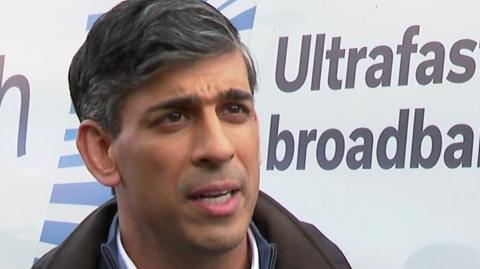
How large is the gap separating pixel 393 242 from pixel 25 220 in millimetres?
976

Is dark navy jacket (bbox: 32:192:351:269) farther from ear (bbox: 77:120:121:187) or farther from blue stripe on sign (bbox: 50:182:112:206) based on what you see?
blue stripe on sign (bbox: 50:182:112:206)

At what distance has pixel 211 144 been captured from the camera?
209cm

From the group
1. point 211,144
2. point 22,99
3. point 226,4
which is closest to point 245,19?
point 226,4

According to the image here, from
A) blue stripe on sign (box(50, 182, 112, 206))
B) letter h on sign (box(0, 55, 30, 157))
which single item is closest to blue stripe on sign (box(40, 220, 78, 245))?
blue stripe on sign (box(50, 182, 112, 206))

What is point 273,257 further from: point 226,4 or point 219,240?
point 226,4

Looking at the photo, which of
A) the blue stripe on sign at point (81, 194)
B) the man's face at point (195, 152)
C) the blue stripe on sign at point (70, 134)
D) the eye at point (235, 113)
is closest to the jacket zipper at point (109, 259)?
the man's face at point (195, 152)

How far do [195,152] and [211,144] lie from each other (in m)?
0.03

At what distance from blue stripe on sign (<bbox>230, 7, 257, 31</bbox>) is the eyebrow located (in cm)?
69

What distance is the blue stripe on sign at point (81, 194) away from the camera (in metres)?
2.97

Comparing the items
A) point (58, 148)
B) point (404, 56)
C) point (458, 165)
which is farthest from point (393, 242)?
point (58, 148)

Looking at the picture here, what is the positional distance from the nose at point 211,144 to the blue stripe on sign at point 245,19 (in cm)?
76

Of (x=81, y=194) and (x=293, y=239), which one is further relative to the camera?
(x=81, y=194)

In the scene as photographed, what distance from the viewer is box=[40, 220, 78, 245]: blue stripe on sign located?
3014mm

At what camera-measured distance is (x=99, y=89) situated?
229 centimetres
